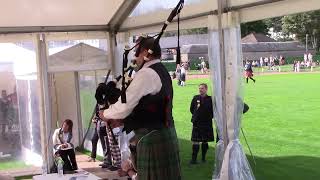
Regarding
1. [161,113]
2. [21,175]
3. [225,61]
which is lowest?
[21,175]

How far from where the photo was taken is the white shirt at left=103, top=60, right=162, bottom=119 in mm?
2270

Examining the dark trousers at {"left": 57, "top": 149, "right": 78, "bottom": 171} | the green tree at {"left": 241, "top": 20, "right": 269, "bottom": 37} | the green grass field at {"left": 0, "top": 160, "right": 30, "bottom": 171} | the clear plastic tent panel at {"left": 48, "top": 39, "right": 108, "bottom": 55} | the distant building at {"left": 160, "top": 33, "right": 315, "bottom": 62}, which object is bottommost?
the green grass field at {"left": 0, "top": 160, "right": 30, "bottom": 171}

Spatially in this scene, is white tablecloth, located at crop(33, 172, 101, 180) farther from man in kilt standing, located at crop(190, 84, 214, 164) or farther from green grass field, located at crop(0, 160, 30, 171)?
green grass field, located at crop(0, 160, 30, 171)

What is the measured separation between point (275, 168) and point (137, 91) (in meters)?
3.75

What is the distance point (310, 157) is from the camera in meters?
6.24

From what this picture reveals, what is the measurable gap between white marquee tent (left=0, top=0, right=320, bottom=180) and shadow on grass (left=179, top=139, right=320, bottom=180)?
0.97m

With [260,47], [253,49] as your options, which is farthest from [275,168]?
[260,47]

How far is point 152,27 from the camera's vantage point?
17.3 ft

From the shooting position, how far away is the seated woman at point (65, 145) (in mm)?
5574

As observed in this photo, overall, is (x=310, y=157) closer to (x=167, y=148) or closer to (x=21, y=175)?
(x=21, y=175)

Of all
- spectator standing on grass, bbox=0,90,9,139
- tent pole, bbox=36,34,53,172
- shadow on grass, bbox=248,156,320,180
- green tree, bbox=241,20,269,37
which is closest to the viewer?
shadow on grass, bbox=248,156,320,180

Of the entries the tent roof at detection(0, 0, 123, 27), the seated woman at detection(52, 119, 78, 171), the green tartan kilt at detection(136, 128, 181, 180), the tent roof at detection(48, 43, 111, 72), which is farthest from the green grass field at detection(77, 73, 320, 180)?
the green tartan kilt at detection(136, 128, 181, 180)

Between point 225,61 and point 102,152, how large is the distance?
329 centimetres

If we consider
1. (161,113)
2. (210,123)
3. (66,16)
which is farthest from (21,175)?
(161,113)
